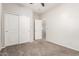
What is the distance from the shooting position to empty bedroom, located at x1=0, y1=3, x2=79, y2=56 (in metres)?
3.37

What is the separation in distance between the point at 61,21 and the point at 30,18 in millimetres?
2213

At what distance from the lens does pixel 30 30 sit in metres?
5.36

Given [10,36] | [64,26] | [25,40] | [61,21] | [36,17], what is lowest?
[25,40]

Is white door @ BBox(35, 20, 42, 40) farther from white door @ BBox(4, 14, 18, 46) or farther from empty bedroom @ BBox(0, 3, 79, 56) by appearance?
white door @ BBox(4, 14, 18, 46)

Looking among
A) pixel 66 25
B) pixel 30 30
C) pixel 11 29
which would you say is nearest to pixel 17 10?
pixel 11 29

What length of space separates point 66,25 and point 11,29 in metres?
3.04

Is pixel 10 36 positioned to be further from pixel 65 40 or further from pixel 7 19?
pixel 65 40

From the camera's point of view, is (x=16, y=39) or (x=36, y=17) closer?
(x=16, y=39)

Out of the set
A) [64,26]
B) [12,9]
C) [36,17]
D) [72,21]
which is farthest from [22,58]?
[36,17]

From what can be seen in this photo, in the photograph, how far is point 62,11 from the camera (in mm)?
4172

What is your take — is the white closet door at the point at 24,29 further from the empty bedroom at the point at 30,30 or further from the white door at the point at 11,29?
the white door at the point at 11,29

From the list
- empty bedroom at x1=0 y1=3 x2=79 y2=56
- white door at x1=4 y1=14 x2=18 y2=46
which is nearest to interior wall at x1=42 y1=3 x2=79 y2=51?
empty bedroom at x1=0 y1=3 x2=79 y2=56

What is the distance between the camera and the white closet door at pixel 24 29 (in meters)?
4.89

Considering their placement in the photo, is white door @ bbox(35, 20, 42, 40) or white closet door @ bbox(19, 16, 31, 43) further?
white door @ bbox(35, 20, 42, 40)
